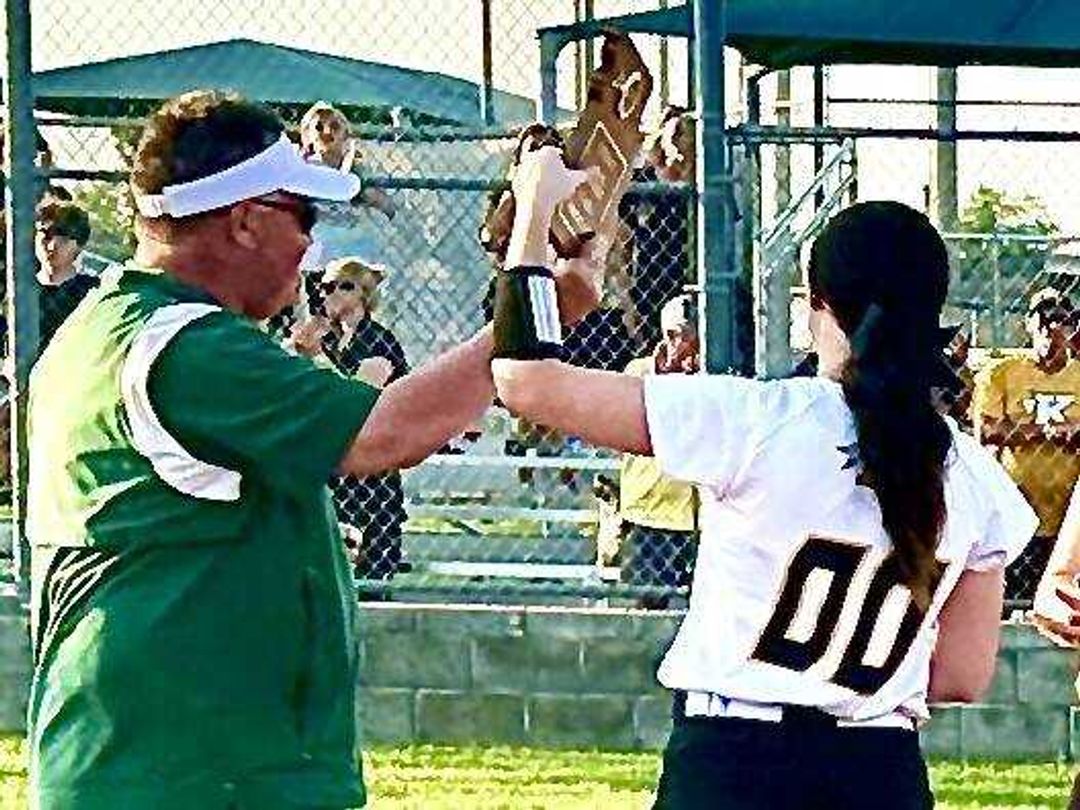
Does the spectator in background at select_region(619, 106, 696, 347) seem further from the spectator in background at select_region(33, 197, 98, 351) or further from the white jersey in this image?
the white jersey

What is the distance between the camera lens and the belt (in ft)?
15.1

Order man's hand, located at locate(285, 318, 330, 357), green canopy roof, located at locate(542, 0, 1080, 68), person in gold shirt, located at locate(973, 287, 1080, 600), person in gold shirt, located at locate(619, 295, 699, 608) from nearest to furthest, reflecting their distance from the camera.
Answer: person in gold shirt, located at locate(619, 295, 699, 608) < man's hand, located at locate(285, 318, 330, 357) < person in gold shirt, located at locate(973, 287, 1080, 600) < green canopy roof, located at locate(542, 0, 1080, 68)

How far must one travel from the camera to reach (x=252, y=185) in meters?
4.50

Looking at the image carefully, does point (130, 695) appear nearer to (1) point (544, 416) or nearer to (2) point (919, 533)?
(1) point (544, 416)

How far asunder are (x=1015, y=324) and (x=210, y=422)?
10488mm

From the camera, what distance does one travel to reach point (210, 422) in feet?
14.1

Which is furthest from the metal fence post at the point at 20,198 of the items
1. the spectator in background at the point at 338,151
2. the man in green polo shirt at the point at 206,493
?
the man in green polo shirt at the point at 206,493

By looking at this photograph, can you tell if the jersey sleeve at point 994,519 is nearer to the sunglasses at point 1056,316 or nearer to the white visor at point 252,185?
the white visor at point 252,185

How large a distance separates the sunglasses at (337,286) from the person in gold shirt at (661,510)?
3.54 ft

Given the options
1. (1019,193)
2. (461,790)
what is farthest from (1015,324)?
(461,790)

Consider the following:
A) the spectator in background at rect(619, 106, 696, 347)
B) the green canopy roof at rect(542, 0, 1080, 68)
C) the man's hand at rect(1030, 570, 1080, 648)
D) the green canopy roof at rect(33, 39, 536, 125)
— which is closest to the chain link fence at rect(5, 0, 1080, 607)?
the spectator in background at rect(619, 106, 696, 347)

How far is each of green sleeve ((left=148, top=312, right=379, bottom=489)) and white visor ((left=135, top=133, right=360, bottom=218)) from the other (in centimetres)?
24

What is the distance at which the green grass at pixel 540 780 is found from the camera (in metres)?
9.33

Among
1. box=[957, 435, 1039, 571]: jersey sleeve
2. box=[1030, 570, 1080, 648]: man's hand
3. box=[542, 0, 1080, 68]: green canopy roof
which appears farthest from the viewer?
box=[542, 0, 1080, 68]: green canopy roof
